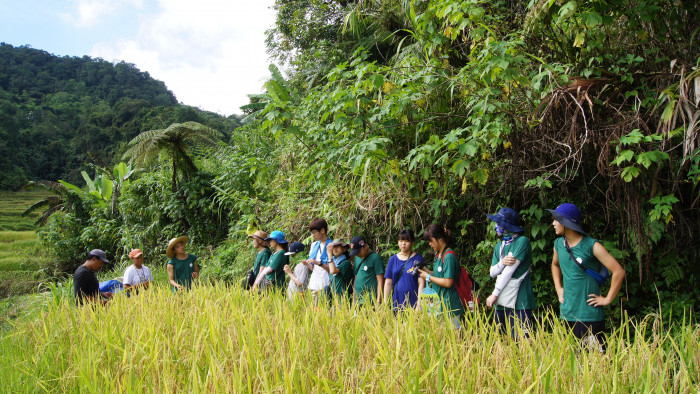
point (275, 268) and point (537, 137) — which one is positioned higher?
point (537, 137)

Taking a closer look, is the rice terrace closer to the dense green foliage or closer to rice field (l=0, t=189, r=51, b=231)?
the dense green foliage

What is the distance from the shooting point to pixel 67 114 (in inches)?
1351

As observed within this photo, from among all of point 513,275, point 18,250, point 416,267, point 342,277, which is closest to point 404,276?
point 416,267

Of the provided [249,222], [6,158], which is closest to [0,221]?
[6,158]

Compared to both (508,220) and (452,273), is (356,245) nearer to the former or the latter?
(452,273)

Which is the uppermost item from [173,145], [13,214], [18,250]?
[173,145]

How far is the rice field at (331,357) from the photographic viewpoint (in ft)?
5.81

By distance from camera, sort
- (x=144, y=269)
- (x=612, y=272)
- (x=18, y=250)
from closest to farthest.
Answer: (x=612, y=272) → (x=144, y=269) → (x=18, y=250)

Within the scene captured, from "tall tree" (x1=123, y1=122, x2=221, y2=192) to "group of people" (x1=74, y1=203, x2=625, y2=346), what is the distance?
501 cm

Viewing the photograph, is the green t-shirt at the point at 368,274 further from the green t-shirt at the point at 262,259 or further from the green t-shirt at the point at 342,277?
the green t-shirt at the point at 262,259

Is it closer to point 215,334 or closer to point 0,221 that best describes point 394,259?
point 215,334

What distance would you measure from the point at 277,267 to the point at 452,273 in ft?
6.55

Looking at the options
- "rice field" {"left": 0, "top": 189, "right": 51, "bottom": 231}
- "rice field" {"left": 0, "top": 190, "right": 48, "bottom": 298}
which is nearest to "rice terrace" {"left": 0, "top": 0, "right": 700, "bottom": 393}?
"rice field" {"left": 0, "top": 190, "right": 48, "bottom": 298}

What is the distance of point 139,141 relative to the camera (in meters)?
9.76
